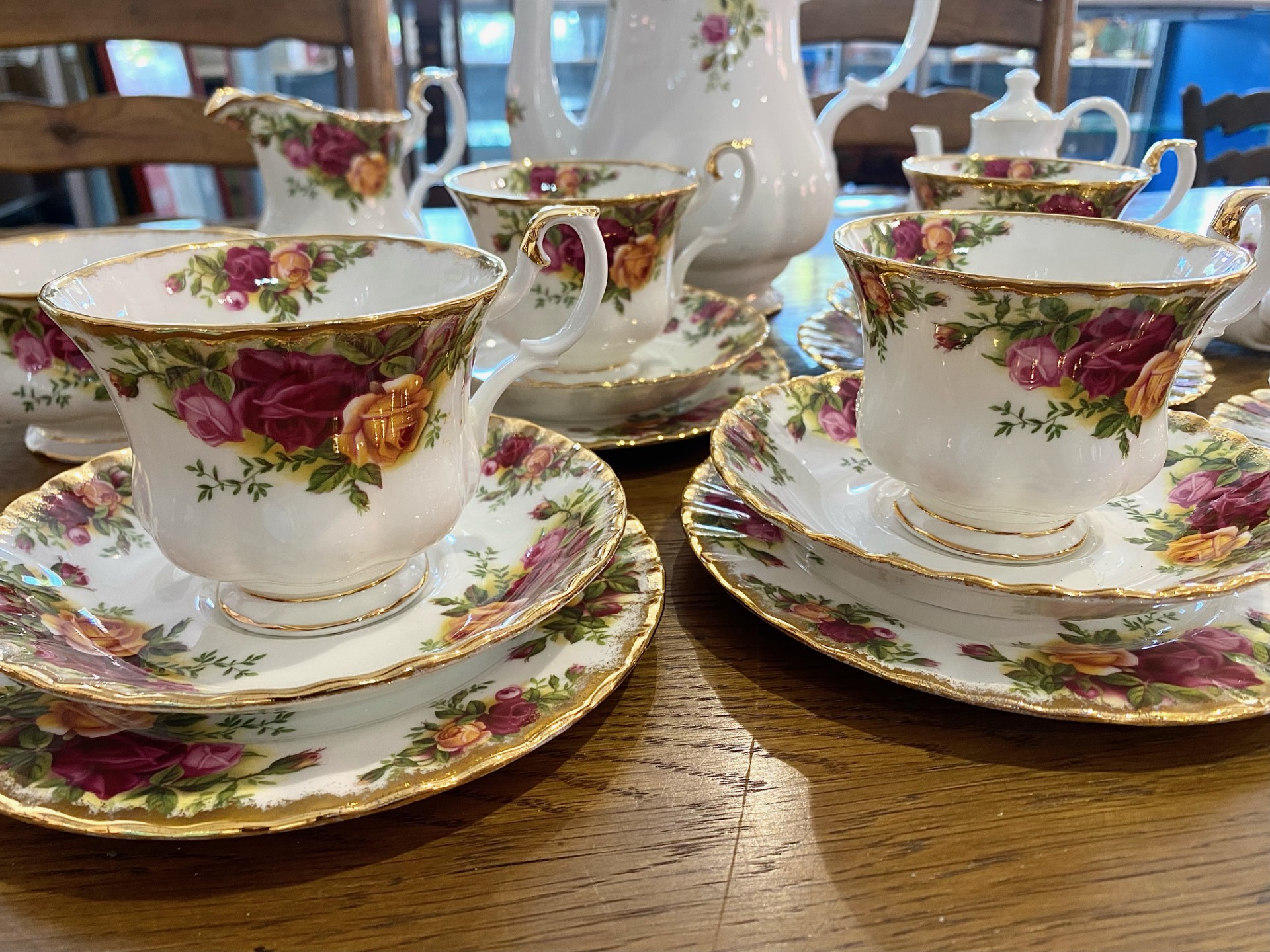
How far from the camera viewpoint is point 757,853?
33cm

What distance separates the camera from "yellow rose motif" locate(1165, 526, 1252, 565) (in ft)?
1.53

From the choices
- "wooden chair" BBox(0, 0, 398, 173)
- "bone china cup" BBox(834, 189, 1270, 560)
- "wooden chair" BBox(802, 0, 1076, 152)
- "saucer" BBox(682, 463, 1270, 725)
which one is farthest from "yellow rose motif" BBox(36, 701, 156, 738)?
"wooden chair" BBox(802, 0, 1076, 152)

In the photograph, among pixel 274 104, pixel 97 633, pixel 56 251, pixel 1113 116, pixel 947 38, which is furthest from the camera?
pixel 947 38

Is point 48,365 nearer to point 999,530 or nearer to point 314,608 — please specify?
point 314,608

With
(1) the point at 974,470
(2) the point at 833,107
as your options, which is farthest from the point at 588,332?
(2) the point at 833,107

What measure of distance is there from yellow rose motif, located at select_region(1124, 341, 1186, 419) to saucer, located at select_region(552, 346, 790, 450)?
29cm

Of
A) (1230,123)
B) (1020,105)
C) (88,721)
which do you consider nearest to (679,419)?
(88,721)

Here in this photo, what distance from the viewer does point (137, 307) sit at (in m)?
0.50

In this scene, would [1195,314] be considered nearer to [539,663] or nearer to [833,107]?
[539,663]

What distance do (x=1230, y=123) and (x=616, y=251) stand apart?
1946 mm

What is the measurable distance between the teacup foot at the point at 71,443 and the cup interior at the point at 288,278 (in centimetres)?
19

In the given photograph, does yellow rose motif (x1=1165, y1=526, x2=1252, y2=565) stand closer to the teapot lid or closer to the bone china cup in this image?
the bone china cup

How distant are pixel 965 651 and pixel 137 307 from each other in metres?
0.48

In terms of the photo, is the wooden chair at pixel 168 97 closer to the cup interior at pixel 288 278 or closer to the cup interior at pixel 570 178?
the cup interior at pixel 570 178
